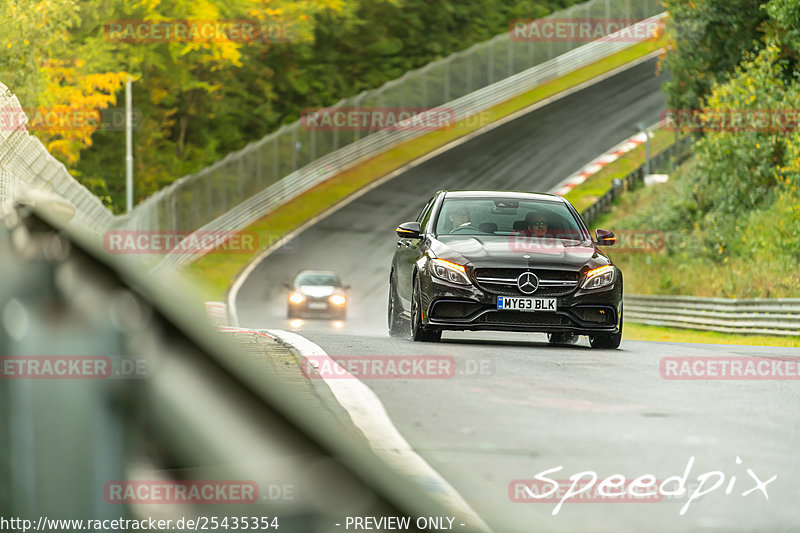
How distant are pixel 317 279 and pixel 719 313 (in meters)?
12.3

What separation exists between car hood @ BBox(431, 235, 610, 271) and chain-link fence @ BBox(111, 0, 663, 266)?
63.3ft

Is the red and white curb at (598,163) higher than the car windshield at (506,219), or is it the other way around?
the car windshield at (506,219)

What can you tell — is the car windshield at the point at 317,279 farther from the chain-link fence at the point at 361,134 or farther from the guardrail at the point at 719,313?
the guardrail at the point at 719,313

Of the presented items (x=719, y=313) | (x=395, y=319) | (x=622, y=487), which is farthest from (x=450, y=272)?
(x=719, y=313)

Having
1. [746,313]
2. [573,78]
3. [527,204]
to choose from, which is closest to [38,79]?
[746,313]

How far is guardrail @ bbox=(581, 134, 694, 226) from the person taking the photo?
4762 centimetres

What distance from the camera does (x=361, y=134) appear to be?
5762 centimetres

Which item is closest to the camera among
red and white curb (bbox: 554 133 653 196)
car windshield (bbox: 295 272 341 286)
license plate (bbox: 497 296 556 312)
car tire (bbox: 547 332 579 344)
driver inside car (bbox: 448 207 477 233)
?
license plate (bbox: 497 296 556 312)

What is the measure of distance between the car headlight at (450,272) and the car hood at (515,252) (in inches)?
3.0

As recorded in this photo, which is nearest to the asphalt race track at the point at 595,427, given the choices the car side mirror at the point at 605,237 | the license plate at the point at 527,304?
the license plate at the point at 527,304

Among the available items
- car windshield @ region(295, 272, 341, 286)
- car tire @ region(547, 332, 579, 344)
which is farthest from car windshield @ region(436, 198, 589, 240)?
car windshield @ region(295, 272, 341, 286)

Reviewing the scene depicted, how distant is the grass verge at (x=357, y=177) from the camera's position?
1742 inches

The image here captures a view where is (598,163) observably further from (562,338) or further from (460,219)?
(460,219)

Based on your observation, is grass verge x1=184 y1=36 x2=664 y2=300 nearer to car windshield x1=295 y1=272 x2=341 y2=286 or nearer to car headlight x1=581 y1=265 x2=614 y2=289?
car windshield x1=295 y1=272 x2=341 y2=286
